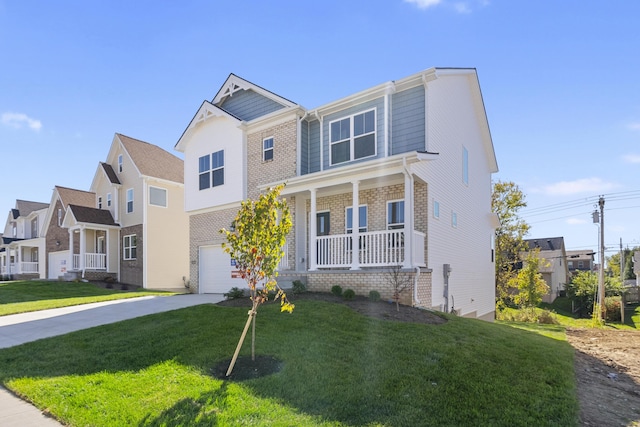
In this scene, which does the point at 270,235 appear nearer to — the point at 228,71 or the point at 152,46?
the point at 152,46

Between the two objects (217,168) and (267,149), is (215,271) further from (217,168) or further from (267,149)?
(267,149)

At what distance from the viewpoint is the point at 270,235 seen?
5605 millimetres

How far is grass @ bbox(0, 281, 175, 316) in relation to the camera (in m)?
12.8

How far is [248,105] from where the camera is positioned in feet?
55.9

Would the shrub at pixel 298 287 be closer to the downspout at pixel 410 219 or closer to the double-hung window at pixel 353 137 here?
the downspout at pixel 410 219

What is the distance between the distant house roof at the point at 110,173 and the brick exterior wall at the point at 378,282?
1894 cm

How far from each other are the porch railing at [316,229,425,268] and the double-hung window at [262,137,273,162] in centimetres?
495

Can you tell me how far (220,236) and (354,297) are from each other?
850 centimetres

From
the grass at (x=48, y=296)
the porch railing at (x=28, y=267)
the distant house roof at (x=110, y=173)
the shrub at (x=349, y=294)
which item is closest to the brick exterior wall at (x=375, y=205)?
the shrub at (x=349, y=294)

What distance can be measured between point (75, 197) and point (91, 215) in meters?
6.65

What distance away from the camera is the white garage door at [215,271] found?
56.4 ft

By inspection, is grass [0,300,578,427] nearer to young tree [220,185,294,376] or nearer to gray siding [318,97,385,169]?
young tree [220,185,294,376]

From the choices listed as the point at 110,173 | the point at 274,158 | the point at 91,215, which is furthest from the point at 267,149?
the point at 91,215

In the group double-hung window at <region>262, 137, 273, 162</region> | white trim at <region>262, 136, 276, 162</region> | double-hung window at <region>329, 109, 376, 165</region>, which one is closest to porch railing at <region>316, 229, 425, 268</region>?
double-hung window at <region>329, 109, 376, 165</region>
